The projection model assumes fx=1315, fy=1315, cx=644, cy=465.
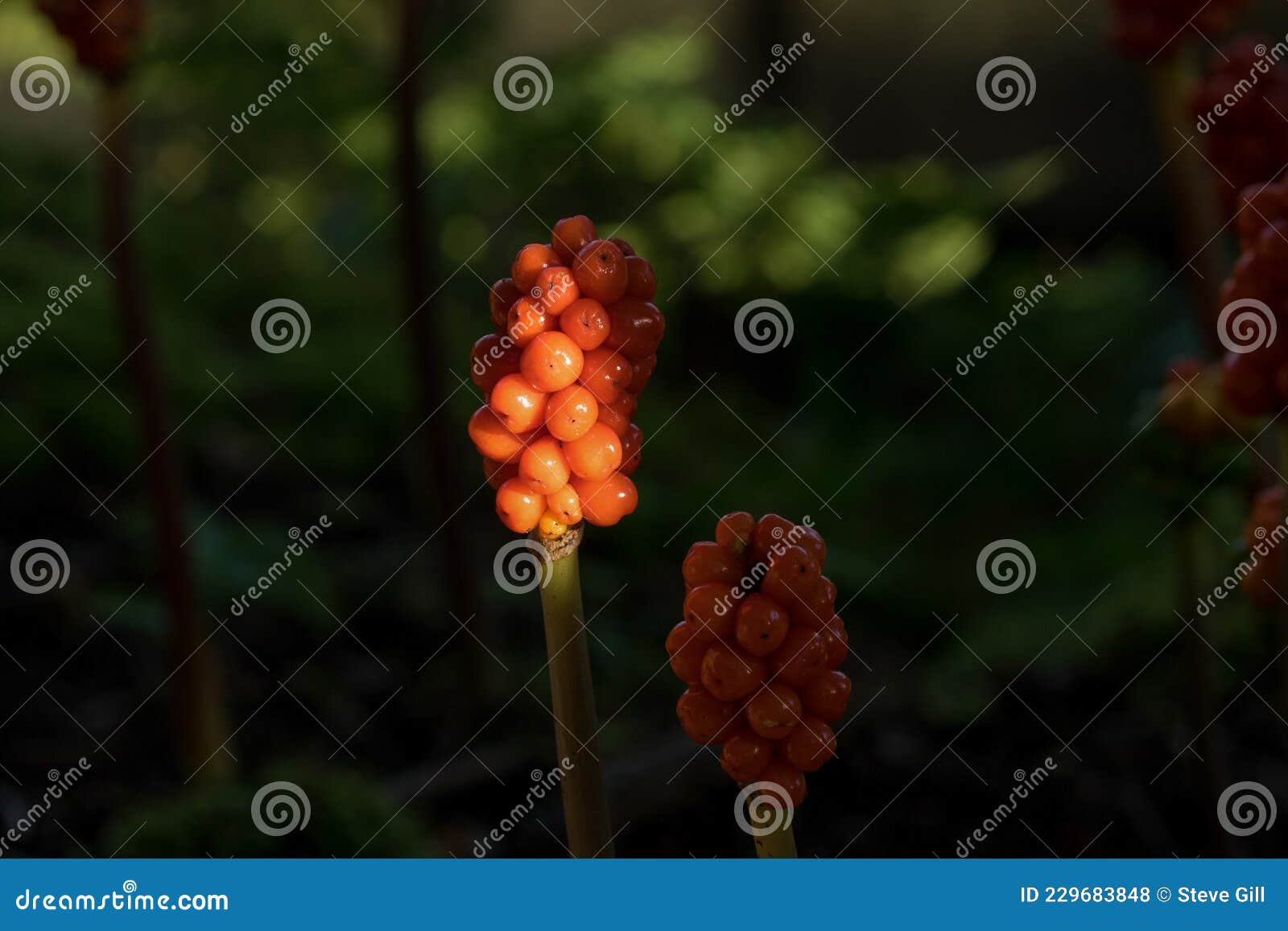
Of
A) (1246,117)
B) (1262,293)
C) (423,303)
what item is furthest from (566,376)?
(423,303)

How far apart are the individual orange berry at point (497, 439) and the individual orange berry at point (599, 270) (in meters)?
0.09

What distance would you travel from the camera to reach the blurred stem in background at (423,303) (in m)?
1.59

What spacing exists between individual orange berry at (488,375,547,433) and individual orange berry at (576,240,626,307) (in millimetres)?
63

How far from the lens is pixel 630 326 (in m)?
0.78

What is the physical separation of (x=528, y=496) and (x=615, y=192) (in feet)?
6.57

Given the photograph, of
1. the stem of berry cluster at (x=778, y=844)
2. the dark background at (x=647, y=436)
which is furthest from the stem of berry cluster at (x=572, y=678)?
the dark background at (x=647, y=436)

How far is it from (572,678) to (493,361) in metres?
0.20

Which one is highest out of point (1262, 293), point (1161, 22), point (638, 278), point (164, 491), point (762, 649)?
point (1161, 22)

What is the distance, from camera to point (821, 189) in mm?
2635

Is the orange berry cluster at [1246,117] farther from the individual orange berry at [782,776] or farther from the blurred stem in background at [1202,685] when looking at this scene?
the individual orange berry at [782,776]

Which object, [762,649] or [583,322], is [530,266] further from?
[762,649]

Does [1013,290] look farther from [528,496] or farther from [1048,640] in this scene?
[528,496]

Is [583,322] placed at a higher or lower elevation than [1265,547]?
lower

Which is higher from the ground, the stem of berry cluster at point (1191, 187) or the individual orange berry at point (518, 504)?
the stem of berry cluster at point (1191, 187)
